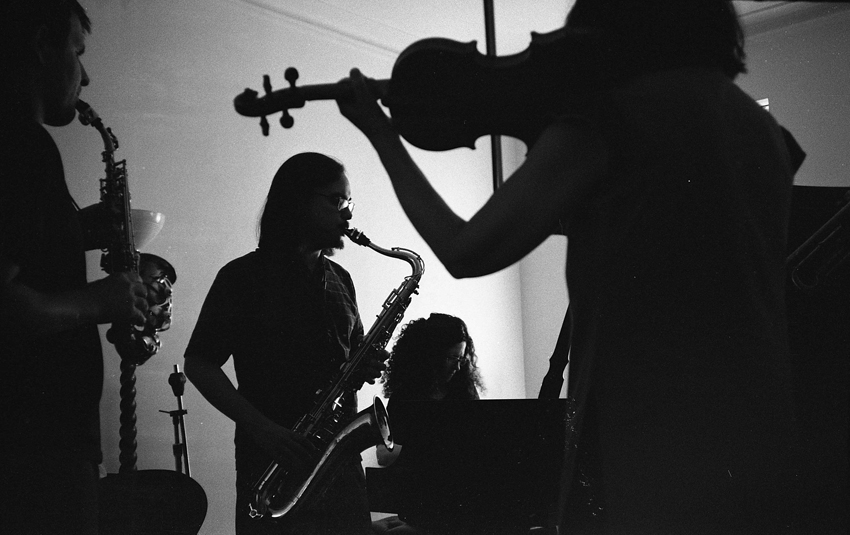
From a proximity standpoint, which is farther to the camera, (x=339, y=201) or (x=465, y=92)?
(x=339, y=201)

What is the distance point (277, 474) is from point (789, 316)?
124 cm

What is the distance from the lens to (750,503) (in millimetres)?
642

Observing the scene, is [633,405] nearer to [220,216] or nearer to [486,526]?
[486,526]

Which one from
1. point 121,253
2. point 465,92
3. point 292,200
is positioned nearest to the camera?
point 465,92

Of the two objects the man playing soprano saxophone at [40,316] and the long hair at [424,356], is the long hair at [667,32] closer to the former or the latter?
the man playing soprano saxophone at [40,316]

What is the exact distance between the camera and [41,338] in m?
0.93

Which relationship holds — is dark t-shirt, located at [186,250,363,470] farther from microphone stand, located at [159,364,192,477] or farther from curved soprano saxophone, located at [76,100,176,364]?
microphone stand, located at [159,364,192,477]

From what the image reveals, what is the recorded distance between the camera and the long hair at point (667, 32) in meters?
0.71

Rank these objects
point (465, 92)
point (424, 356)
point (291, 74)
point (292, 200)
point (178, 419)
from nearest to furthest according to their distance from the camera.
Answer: point (465, 92) < point (291, 74) < point (292, 200) < point (178, 419) < point (424, 356)

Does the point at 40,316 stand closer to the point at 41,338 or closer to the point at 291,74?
the point at 41,338

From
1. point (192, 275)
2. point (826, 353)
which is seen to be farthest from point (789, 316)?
point (192, 275)

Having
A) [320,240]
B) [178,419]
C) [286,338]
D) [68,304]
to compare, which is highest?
[320,240]

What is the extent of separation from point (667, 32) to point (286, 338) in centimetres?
120

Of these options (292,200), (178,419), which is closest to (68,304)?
(292,200)
